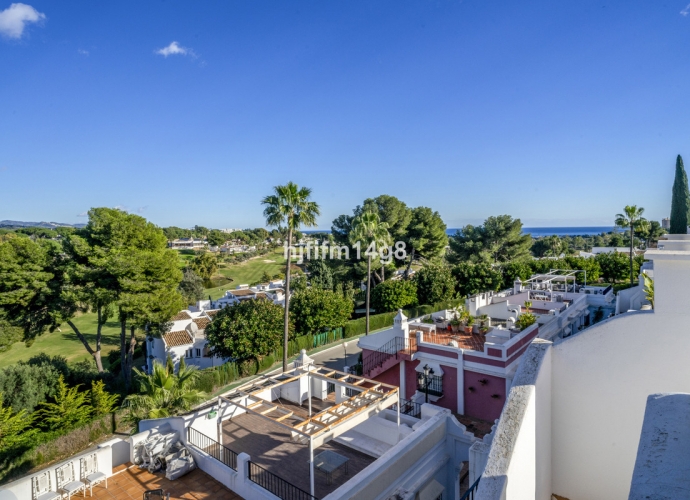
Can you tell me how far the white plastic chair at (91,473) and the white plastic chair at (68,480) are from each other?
12 centimetres

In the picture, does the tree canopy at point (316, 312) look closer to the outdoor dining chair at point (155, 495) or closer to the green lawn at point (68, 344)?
the green lawn at point (68, 344)

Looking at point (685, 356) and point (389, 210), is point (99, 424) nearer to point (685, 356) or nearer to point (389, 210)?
point (685, 356)

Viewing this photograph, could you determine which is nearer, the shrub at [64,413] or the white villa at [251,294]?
the shrub at [64,413]

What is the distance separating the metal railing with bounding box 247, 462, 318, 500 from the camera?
791cm

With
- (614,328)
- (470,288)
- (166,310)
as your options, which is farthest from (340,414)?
(470,288)

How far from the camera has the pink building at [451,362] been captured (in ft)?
42.1

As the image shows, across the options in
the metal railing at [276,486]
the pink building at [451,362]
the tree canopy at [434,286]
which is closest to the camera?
the metal railing at [276,486]

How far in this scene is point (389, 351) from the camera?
15.0 meters

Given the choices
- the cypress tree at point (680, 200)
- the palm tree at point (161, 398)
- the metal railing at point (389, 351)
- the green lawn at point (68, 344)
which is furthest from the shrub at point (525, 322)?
the green lawn at point (68, 344)

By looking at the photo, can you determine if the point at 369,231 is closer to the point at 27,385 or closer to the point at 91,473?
the point at 27,385

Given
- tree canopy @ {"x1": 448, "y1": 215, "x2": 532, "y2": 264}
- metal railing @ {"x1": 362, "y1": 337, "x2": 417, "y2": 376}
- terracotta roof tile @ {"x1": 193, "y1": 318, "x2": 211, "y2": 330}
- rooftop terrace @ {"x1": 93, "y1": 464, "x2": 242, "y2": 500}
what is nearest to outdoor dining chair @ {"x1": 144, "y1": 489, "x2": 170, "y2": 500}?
rooftop terrace @ {"x1": 93, "y1": 464, "x2": 242, "y2": 500}

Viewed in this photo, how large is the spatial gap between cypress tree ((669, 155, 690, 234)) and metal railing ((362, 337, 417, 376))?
9.38 meters

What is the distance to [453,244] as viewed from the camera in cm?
4756

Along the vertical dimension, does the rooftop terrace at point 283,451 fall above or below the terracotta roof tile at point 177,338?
above
